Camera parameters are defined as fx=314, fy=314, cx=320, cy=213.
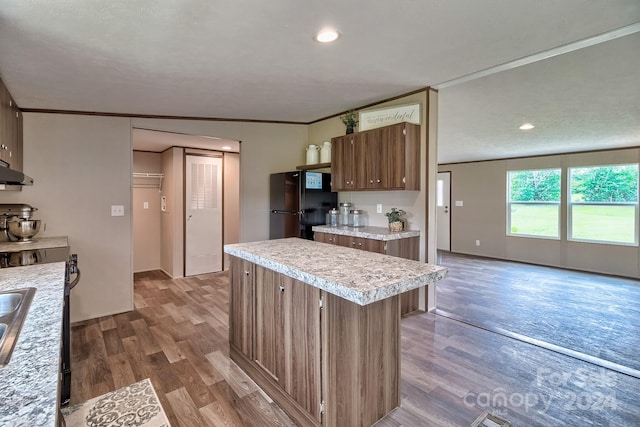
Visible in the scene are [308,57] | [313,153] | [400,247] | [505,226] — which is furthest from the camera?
[505,226]

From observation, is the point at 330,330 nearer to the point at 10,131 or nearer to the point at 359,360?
the point at 359,360

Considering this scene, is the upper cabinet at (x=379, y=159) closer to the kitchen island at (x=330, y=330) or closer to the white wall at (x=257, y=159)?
the white wall at (x=257, y=159)

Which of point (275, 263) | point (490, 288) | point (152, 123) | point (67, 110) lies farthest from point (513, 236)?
point (67, 110)

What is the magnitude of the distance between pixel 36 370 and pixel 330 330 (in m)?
1.07

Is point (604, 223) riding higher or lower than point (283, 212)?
lower

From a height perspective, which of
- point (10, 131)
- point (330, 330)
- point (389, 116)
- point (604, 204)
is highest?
point (389, 116)

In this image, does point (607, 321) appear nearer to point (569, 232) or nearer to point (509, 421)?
point (509, 421)

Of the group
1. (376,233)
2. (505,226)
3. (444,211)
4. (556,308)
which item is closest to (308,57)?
(376,233)

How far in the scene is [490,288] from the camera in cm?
444

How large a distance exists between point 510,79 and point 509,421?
271cm

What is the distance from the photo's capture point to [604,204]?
214 inches

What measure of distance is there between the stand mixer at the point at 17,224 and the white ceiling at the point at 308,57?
1027 millimetres

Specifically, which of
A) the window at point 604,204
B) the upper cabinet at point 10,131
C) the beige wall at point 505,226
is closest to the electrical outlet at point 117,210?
the upper cabinet at point 10,131

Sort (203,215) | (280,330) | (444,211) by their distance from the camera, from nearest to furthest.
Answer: (280,330) → (203,215) → (444,211)
